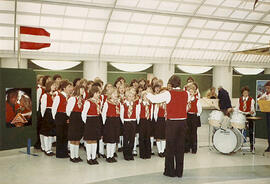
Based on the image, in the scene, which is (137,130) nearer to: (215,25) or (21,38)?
(21,38)

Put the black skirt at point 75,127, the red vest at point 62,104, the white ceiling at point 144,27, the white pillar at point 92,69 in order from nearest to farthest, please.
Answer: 1. the black skirt at point 75,127
2. the red vest at point 62,104
3. the white ceiling at point 144,27
4. the white pillar at point 92,69

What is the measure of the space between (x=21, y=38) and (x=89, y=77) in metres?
10.6

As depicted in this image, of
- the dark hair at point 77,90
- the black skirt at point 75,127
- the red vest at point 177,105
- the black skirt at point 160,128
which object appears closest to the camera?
the red vest at point 177,105

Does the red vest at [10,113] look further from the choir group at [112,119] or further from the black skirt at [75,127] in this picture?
the black skirt at [75,127]

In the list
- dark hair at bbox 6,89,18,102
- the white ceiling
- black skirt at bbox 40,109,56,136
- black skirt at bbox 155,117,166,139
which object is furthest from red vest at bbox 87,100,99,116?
the white ceiling

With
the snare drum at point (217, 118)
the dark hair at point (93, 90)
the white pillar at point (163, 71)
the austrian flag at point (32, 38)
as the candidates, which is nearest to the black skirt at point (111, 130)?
the dark hair at point (93, 90)

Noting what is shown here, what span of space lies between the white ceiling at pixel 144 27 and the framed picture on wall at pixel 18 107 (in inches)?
346

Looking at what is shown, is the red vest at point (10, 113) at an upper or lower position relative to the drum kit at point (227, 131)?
upper

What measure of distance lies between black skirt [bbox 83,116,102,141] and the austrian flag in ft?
9.49

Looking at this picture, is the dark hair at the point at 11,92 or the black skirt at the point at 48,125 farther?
the black skirt at the point at 48,125

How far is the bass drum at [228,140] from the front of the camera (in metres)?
7.85

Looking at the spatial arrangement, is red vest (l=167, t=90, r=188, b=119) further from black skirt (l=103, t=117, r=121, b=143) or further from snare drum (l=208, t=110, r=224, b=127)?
snare drum (l=208, t=110, r=224, b=127)

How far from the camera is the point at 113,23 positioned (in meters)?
17.5

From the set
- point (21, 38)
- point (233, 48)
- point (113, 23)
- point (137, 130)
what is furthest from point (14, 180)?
point (233, 48)
